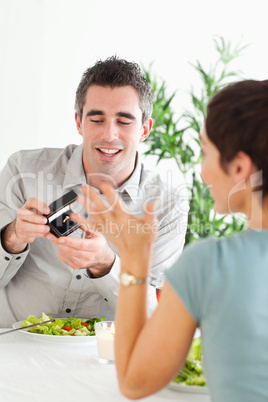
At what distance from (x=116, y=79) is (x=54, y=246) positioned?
745 millimetres

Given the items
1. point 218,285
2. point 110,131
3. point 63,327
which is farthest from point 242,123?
point 110,131

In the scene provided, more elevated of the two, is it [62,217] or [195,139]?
[195,139]

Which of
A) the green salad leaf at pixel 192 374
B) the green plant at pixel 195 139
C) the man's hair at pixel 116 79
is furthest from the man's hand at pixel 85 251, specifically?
the green plant at pixel 195 139

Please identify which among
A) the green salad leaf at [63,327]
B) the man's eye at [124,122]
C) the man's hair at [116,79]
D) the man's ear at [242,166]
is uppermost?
the man's hair at [116,79]

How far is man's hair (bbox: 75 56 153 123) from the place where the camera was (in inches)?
81.8

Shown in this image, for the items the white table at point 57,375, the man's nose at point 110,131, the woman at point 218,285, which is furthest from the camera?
the man's nose at point 110,131

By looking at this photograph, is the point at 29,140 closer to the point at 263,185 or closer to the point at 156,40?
the point at 156,40

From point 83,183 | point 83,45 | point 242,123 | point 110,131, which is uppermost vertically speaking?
point 83,45

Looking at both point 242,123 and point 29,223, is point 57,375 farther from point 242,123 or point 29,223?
point 242,123

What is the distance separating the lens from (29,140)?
3.90 meters

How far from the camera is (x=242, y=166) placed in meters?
0.87

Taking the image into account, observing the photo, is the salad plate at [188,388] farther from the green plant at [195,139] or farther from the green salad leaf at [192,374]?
the green plant at [195,139]

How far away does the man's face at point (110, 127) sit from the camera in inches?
80.7

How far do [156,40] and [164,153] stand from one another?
1.02 m
